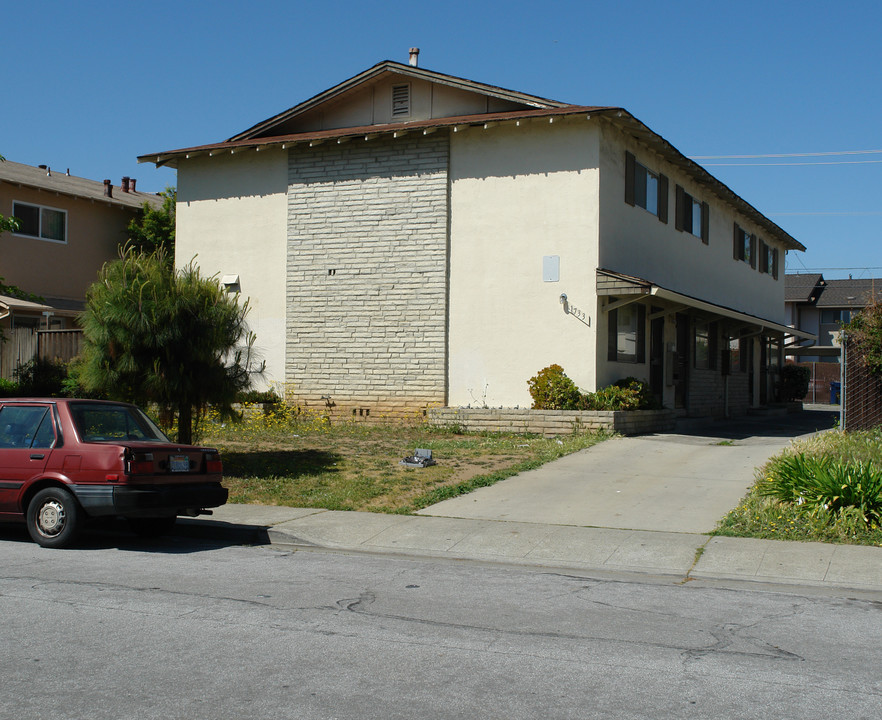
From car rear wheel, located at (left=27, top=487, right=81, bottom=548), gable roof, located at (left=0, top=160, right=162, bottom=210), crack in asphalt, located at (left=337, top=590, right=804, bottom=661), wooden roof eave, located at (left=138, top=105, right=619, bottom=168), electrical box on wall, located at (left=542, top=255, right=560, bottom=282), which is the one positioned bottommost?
crack in asphalt, located at (left=337, top=590, right=804, bottom=661)

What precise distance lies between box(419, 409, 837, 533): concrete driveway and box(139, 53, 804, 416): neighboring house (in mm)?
3433

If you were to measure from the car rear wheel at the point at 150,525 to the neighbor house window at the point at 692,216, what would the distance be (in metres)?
17.7

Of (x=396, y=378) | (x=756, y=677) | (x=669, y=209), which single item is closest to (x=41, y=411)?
(x=756, y=677)

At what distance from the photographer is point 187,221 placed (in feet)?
79.0

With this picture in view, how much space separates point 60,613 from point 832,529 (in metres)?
7.54

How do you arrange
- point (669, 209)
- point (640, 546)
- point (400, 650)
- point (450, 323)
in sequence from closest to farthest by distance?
1. point (400, 650)
2. point (640, 546)
3. point (450, 323)
4. point (669, 209)

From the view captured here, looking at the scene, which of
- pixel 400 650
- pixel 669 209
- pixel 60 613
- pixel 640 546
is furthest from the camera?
pixel 669 209

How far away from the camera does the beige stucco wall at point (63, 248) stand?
27.9 meters

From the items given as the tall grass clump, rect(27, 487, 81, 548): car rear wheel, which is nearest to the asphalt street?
rect(27, 487, 81, 548): car rear wheel

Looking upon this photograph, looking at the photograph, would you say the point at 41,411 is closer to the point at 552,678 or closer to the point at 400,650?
the point at 400,650

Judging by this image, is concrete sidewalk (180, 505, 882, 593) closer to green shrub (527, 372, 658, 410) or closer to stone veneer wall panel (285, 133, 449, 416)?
green shrub (527, 372, 658, 410)

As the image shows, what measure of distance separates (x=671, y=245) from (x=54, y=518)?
1835 centimetres

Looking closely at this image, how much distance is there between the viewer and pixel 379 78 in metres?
21.9

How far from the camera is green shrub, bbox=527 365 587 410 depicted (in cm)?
1873
